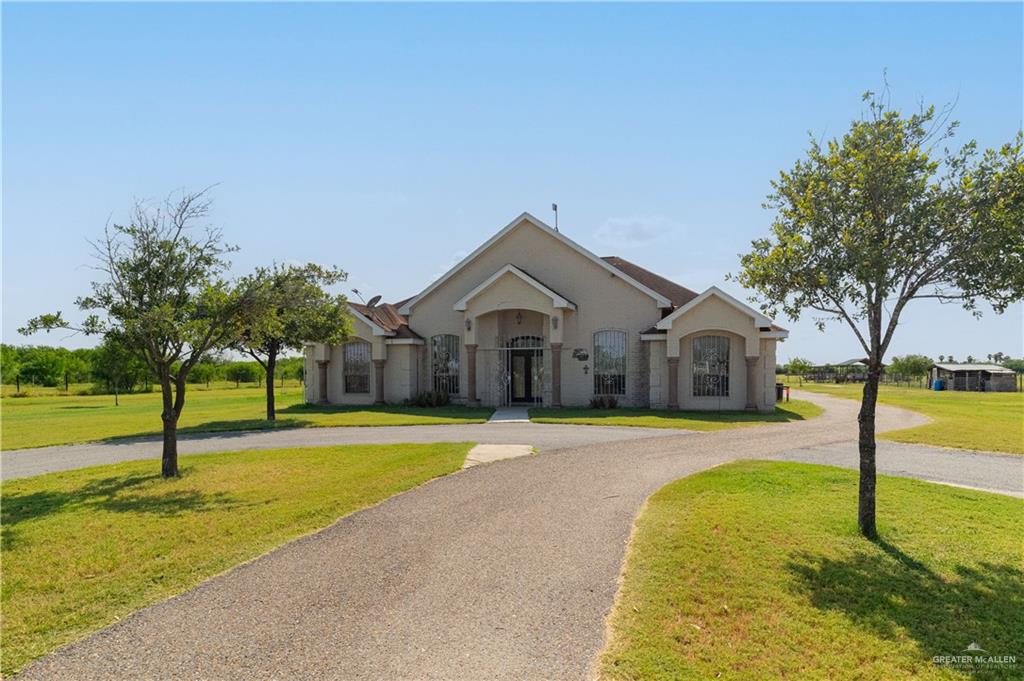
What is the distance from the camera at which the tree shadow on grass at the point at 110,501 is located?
8.91 meters

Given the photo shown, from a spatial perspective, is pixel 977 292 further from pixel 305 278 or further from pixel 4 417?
pixel 4 417

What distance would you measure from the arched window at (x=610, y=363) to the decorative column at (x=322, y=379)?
1467 centimetres

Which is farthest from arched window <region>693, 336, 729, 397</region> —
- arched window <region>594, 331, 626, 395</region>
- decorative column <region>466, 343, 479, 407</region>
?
decorative column <region>466, 343, 479, 407</region>

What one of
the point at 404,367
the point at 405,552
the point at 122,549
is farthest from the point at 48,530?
the point at 404,367

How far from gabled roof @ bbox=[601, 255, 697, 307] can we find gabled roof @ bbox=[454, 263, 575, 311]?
5151 mm

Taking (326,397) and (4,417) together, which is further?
(326,397)

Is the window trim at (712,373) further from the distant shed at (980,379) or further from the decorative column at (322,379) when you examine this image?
the distant shed at (980,379)

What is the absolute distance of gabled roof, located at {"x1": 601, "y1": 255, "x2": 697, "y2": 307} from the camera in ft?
99.2

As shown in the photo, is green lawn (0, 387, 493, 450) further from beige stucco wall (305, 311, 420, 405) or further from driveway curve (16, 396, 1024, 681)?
driveway curve (16, 396, 1024, 681)

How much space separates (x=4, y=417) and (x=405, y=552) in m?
32.4

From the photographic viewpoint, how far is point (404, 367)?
29516mm

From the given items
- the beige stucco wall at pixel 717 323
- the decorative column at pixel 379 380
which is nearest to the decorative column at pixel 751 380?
the beige stucco wall at pixel 717 323

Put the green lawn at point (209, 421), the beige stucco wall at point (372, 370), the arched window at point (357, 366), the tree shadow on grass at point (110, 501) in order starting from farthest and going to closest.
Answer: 1. the arched window at point (357, 366)
2. the beige stucco wall at point (372, 370)
3. the green lawn at point (209, 421)
4. the tree shadow on grass at point (110, 501)

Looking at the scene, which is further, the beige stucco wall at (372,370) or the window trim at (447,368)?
the beige stucco wall at (372,370)
